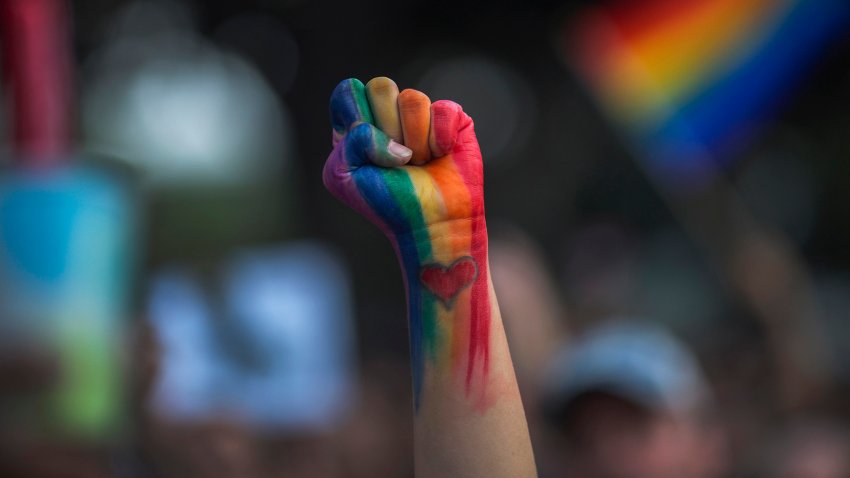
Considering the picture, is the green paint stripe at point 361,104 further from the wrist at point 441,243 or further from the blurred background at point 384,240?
the blurred background at point 384,240

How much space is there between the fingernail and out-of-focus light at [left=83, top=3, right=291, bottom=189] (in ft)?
14.8

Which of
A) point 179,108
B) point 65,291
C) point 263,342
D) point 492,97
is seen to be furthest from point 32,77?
point 492,97

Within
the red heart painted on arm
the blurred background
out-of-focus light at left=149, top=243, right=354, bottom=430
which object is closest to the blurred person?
the blurred background

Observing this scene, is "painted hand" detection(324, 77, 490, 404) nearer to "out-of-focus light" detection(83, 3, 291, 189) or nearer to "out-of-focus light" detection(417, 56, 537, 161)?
"out-of-focus light" detection(83, 3, 291, 189)

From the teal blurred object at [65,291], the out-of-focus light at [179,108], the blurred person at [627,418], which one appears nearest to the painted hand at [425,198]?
the blurred person at [627,418]

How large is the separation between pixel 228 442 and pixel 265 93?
3327 mm

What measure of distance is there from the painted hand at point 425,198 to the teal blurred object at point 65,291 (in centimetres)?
239

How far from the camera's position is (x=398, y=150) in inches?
70.6

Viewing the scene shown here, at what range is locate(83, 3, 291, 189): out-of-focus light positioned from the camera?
6.27 m

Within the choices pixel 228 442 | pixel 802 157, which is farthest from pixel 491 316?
pixel 802 157

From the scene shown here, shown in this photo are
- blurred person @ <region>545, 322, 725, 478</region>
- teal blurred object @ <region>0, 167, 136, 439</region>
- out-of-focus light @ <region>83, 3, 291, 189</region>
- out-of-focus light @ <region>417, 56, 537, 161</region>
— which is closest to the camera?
blurred person @ <region>545, 322, 725, 478</region>

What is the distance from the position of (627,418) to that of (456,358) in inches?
52.3

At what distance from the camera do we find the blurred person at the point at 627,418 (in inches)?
117

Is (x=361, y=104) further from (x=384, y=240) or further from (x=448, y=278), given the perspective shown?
(x=384, y=240)
